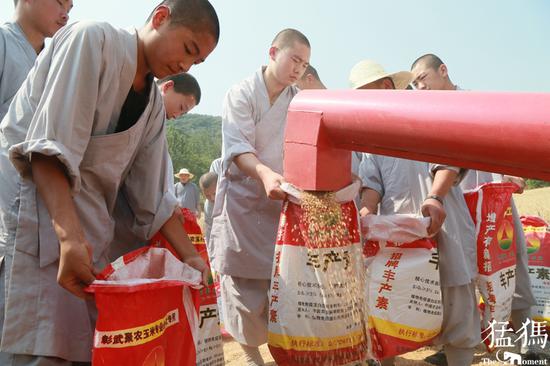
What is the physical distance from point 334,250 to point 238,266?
79cm

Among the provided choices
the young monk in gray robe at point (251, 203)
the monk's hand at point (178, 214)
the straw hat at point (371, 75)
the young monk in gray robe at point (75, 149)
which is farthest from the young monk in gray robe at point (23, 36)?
the straw hat at point (371, 75)

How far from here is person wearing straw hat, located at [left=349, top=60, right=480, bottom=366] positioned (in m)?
2.42

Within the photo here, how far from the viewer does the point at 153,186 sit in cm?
172

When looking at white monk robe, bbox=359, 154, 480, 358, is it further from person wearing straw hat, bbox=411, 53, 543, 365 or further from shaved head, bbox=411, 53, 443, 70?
shaved head, bbox=411, 53, 443, 70

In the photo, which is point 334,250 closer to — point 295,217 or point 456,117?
point 295,217

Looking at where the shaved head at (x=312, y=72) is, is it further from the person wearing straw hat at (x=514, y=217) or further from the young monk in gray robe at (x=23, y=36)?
the young monk in gray robe at (x=23, y=36)

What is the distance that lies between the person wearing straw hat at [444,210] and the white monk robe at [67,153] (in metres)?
1.54

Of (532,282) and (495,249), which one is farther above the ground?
(495,249)

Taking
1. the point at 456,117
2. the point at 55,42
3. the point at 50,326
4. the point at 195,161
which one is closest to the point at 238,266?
the point at 50,326

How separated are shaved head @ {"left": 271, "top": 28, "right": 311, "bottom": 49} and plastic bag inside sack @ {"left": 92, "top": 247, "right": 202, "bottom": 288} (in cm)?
151

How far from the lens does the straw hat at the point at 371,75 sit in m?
2.79

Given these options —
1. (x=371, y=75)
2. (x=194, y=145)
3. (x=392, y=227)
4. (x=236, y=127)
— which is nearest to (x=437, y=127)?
(x=392, y=227)

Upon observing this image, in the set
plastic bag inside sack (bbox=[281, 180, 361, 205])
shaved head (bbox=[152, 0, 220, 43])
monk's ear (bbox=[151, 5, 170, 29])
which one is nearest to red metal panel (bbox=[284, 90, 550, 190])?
plastic bag inside sack (bbox=[281, 180, 361, 205])

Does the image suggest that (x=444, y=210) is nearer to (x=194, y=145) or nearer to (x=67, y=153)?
(x=67, y=153)
